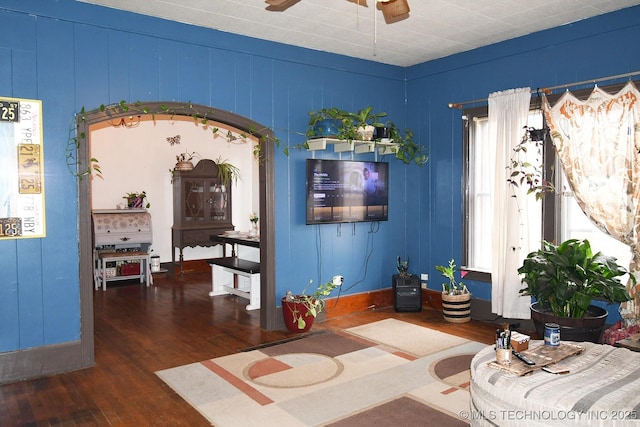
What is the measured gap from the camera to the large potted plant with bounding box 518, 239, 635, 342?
396cm

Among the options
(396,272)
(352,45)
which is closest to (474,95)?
(352,45)

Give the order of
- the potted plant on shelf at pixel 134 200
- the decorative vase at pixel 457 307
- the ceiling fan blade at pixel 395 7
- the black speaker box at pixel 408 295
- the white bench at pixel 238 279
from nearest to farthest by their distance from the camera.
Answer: the ceiling fan blade at pixel 395 7
the decorative vase at pixel 457 307
the black speaker box at pixel 408 295
the white bench at pixel 238 279
the potted plant on shelf at pixel 134 200

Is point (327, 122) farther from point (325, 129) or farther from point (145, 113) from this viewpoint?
Answer: point (145, 113)

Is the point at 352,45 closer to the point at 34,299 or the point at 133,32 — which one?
the point at 133,32

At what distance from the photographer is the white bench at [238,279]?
19.6 feet

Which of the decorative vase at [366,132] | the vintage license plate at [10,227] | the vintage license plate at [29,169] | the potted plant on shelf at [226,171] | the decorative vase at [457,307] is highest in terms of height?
the decorative vase at [366,132]

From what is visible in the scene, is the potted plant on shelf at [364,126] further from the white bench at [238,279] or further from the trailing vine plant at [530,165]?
the white bench at [238,279]

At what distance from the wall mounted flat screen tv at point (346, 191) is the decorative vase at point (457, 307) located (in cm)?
123

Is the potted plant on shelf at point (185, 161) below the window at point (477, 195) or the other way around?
the other way around

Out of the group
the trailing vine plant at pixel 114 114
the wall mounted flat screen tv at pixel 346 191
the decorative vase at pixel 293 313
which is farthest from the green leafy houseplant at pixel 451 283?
the trailing vine plant at pixel 114 114

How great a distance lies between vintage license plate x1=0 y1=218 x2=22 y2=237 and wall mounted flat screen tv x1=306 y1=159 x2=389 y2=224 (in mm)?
2649

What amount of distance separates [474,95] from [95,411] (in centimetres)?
463

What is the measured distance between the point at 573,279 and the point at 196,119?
3480 mm

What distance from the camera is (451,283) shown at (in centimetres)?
580
